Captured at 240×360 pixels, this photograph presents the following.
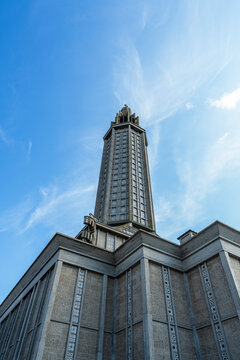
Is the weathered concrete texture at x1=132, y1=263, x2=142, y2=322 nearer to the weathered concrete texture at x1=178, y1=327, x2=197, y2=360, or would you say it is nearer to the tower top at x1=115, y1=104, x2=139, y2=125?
the weathered concrete texture at x1=178, y1=327, x2=197, y2=360

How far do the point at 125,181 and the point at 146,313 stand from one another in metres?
28.0

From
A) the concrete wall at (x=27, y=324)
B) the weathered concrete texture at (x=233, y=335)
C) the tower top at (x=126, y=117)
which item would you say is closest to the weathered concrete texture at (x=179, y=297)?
the weathered concrete texture at (x=233, y=335)

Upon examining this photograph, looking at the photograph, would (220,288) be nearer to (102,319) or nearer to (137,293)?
(137,293)

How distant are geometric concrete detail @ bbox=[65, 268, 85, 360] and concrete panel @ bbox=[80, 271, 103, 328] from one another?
0.35 m

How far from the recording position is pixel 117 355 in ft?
59.0

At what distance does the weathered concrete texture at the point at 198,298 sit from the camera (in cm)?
1802

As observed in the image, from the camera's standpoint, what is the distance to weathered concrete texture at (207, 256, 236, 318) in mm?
16484

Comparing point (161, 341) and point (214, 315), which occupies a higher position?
point (214, 315)

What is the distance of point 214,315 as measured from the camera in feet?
56.3

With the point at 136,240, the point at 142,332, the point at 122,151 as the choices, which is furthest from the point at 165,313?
the point at 122,151

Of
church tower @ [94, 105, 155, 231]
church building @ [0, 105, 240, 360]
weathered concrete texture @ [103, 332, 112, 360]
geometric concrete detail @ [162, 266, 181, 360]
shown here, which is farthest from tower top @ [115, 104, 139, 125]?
weathered concrete texture @ [103, 332, 112, 360]

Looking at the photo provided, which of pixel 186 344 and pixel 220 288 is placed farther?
→ pixel 220 288

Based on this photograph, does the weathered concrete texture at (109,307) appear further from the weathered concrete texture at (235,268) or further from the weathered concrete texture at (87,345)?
the weathered concrete texture at (235,268)

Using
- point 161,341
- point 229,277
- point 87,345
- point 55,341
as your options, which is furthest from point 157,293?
point 55,341
